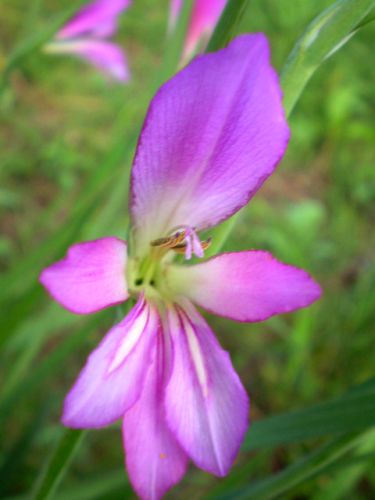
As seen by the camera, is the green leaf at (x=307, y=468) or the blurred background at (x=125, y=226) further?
the blurred background at (x=125, y=226)

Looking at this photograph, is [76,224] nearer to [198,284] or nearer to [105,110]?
[198,284]

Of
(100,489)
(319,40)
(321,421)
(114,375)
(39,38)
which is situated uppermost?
(39,38)

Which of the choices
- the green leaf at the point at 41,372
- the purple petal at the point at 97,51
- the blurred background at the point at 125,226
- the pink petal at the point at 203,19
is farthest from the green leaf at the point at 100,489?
the purple petal at the point at 97,51

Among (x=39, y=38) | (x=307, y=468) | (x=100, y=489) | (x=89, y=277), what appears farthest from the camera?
(x=100, y=489)

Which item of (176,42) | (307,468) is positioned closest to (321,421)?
(307,468)

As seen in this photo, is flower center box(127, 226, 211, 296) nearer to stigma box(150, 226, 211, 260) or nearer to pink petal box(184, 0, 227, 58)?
stigma box(150, 226, 211, 260)

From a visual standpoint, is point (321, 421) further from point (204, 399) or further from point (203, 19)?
point (203, 19)

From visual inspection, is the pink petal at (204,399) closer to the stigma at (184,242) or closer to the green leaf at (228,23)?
the stigma at (184,242)

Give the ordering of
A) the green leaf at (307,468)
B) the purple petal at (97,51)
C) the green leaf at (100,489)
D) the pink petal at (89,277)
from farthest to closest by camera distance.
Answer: the purple petal at (97,51), the green leaf at (100,489), the green leaf at (307,468), the pink petal at (89,277)
